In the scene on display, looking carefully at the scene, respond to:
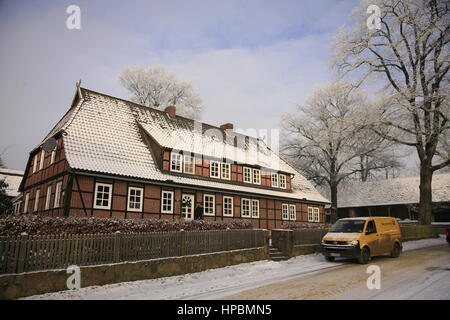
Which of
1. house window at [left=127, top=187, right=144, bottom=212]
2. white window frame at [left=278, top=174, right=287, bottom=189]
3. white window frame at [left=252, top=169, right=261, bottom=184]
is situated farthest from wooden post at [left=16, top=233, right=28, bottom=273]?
white window frame at [left=278, top=174, right=287, bottom=189]

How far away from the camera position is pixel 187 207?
19.6 m

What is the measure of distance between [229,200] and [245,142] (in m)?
9.17

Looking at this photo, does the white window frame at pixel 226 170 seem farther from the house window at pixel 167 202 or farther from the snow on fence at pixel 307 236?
the snow on fence at pixel 307 236

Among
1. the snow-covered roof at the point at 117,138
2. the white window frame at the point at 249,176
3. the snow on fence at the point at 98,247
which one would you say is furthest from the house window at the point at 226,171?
the snow on fence at the point at 98,247

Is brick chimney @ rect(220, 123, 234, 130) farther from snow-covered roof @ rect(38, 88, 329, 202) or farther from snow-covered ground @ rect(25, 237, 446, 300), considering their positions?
snow-covered ground @ rect(25, 237, 446, 300)

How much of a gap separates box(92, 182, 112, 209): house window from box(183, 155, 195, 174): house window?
18.8 feet

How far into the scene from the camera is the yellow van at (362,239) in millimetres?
12539

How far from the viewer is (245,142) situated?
29891 mm

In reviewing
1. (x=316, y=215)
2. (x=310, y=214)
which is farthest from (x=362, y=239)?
(x=316, y=215)

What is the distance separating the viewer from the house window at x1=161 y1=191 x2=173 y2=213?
18.3 m

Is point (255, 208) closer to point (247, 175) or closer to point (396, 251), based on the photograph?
point (247, 175)

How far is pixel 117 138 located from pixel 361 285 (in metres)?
15.6

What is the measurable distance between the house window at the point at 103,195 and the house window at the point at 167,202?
322cm
